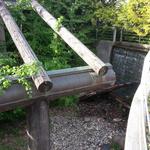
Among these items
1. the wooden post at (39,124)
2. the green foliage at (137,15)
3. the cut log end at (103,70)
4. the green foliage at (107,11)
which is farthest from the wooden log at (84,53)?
the green foliage at (107,11)

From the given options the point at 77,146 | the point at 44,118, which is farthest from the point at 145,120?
the point at 77,146

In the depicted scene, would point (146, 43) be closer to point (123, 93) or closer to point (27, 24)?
point (123, 93)

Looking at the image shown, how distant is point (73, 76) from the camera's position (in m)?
3.87

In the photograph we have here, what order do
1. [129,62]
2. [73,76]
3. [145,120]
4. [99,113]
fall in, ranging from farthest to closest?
[129,62]
[99,113]
[73,76]
[145,120]

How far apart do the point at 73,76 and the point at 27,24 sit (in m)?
6.14

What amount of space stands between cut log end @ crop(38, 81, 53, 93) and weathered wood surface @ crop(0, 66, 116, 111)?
0.06m

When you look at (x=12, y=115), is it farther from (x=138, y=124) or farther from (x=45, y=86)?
(x=138, y=124)

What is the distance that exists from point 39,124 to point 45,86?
1.42ft

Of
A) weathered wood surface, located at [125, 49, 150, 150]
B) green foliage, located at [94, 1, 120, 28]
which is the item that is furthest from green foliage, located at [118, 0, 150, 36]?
weathered wood surface, located at [125, 49, 150, 150]

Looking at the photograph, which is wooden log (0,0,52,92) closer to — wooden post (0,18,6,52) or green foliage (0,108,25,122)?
wooden post (0,18,6,52)

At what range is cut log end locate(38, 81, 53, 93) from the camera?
3531mm

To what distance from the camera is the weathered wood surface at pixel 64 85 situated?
3504mm

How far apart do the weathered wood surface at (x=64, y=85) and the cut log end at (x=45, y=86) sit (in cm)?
6

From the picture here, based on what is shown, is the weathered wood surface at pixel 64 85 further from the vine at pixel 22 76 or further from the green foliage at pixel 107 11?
the green foliage at pixel 107 11
